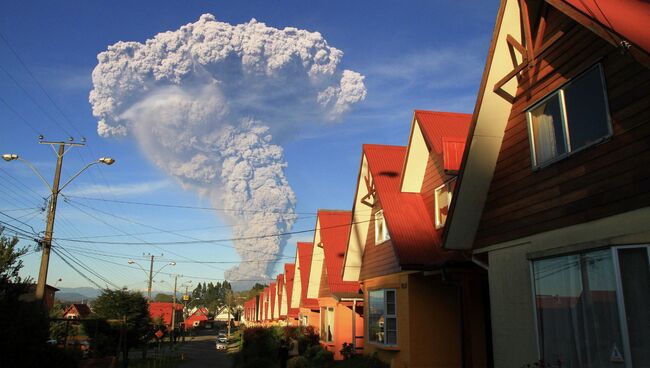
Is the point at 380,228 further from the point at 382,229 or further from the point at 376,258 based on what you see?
the point at 376,258

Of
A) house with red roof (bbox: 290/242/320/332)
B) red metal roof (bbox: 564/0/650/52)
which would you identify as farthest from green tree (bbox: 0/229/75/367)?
house with red roof (bbox: 290/242/320/332)

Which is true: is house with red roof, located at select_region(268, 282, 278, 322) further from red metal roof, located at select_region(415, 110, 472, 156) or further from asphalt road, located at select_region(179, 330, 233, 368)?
red metal roof, located at select_region(415, 110, 472, 156)

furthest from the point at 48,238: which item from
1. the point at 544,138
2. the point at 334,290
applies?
the point at 544,138

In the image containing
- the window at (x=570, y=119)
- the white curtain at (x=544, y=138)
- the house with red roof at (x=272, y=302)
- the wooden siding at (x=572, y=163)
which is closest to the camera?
the wooden siding at (x=572, y=163)

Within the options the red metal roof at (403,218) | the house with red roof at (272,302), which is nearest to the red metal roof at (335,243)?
the red metal roof at (403,218)

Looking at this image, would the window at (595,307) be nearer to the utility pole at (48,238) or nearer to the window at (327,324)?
the utility pole at (48,238)

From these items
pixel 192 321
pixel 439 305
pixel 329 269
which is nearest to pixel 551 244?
pixel 439 305
